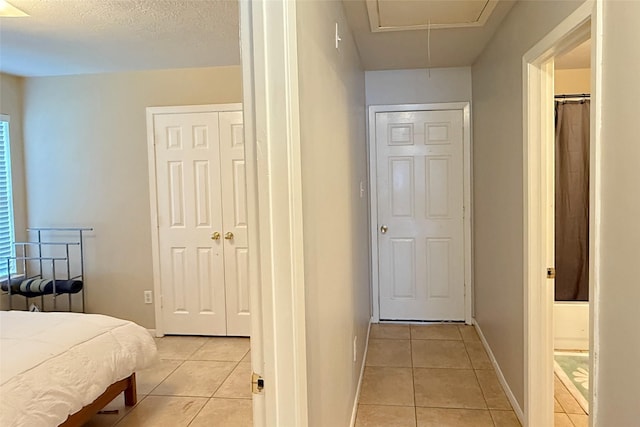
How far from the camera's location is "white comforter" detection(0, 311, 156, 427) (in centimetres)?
188

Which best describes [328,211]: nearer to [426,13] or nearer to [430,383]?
[426,13]

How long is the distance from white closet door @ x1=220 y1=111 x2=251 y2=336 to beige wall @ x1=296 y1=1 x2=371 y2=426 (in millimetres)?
1338

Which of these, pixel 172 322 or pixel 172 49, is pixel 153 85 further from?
pixel 172 322

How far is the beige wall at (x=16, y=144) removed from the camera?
12.9ft

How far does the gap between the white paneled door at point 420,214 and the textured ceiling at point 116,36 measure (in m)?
1.67

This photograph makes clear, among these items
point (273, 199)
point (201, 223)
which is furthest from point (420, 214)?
point (273, 199)

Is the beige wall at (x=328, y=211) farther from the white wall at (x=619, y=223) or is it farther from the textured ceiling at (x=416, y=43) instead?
the white wall at (x=619, y=223)

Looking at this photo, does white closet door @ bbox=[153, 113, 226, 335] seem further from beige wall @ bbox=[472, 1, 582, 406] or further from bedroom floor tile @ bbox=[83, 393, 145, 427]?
beige wall @ bbox=[472, 1, 582, 406]

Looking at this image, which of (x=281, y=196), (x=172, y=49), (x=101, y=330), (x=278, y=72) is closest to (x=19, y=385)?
(x=101, y=330)

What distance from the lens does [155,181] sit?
3926mm

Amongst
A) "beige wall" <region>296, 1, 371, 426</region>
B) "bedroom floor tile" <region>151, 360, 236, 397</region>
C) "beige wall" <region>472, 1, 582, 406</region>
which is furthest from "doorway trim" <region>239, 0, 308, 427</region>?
"bedroom floor tile" <region>151, 360, 236, 397</region>

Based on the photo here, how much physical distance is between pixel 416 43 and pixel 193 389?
289 centimetres

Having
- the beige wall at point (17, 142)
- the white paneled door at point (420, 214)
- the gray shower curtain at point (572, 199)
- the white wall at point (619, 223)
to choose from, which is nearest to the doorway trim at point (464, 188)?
the white paneled door at point (420, 214)

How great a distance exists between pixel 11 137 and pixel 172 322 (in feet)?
7.04
